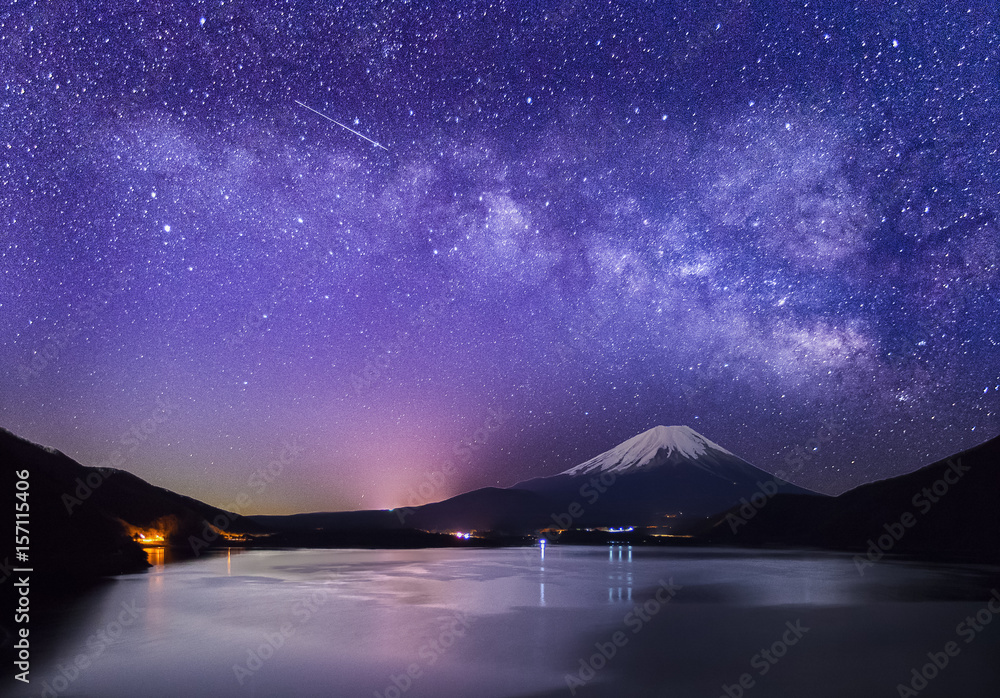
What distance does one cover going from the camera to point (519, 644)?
20344mm

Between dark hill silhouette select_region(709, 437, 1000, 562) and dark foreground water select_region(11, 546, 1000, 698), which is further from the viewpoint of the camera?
dark hill silhouette select_region(709, 437, 1000, 562)

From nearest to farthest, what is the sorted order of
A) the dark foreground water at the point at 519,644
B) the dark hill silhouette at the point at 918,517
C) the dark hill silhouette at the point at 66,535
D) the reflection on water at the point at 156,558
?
the dark foreground water at the point at 519,644
the dark hill silhouette at the point at 66,535
the reflection on water at the point at 156,558
the dark hill silhouette at the point at 918,517

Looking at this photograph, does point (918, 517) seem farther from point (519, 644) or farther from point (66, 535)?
point (66, 535)

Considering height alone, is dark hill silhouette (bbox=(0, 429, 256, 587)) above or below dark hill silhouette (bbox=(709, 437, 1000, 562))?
above

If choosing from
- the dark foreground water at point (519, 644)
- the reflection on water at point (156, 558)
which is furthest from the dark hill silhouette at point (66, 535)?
the dark foreground water at point (519, 644)

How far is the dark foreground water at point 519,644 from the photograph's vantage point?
48.0 feet

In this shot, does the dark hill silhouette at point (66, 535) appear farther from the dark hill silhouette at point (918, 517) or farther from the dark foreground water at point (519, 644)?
the dark hill silhouette at point (918, 517)

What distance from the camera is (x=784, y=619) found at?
2620cm

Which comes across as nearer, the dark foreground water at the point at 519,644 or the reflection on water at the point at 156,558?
the dark foreground water at the point at 519,644

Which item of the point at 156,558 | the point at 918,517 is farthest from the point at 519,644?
the point at 918,517

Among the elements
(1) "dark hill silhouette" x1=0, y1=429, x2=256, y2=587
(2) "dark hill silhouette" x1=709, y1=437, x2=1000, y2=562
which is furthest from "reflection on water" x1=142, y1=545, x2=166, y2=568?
(2) "dark hill silhouette" x1=709, y1=437, x2=1000, y2=562

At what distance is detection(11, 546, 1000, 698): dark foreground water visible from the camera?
48.0 ft

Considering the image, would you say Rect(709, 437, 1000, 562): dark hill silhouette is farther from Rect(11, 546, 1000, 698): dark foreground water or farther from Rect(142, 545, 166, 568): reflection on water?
Rect(142, 545, 166, 568): reflection on water

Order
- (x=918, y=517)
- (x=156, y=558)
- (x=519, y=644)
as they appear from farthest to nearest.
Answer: (x=918, y=517) → (x=156, y=558) → (x=519, y=644)
